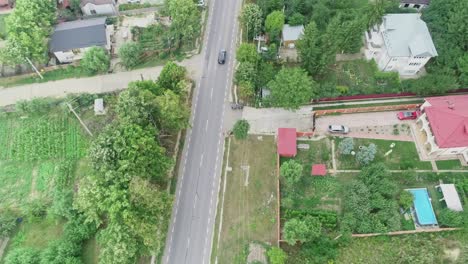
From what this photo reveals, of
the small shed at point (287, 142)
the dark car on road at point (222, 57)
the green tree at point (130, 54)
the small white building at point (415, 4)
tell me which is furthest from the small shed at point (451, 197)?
the green tree at point (130, 54)

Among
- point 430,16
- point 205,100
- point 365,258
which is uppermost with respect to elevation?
point 430,16

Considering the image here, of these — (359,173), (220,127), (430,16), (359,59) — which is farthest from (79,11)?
(430,16)

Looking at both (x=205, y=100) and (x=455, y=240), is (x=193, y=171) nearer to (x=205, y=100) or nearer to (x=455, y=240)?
(x=205, y=100)

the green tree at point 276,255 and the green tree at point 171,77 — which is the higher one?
the green tree at point 171,77

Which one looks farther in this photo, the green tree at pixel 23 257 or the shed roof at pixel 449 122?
the shed roof at pixel 449 122

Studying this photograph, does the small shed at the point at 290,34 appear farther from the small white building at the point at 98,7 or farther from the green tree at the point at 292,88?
the small white building at the point at 98,7

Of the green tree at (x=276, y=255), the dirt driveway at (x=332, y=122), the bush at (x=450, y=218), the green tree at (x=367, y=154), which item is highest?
the dirt driveway at (x=332, y=122)

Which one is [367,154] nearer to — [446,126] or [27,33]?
[446,126]
